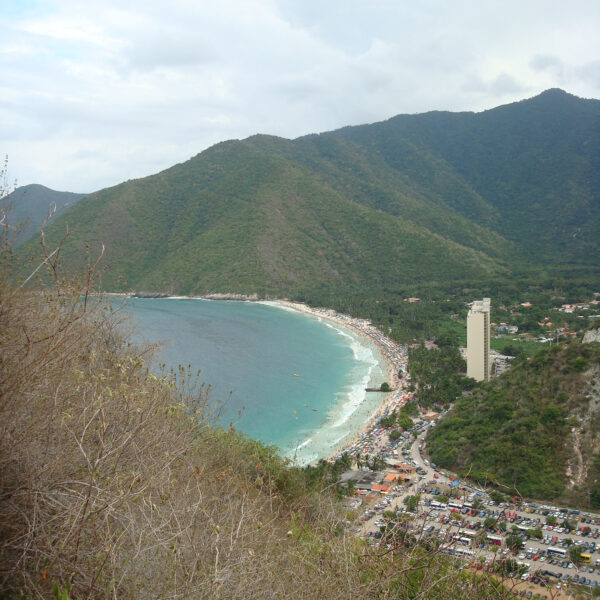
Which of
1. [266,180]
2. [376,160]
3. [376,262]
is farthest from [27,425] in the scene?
[376,160]

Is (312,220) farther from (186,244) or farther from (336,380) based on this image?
(336,380)

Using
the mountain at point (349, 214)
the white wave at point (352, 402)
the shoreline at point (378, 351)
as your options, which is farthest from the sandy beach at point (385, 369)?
the mountain at point (349, 214)

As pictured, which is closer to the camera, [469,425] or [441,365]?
[469,425]

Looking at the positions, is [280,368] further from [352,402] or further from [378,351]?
[378,351]

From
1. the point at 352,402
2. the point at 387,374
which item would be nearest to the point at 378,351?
the point at 387,374

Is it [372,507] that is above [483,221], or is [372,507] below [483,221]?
below

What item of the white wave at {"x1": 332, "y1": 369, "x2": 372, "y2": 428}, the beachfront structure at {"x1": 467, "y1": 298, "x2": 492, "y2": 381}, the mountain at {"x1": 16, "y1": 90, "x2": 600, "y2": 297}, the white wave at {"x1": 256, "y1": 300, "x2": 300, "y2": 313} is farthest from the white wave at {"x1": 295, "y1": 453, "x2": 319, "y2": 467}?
the white wave at {"x1": 256, "y1": 300, "x2": 300, "y2": 313}
